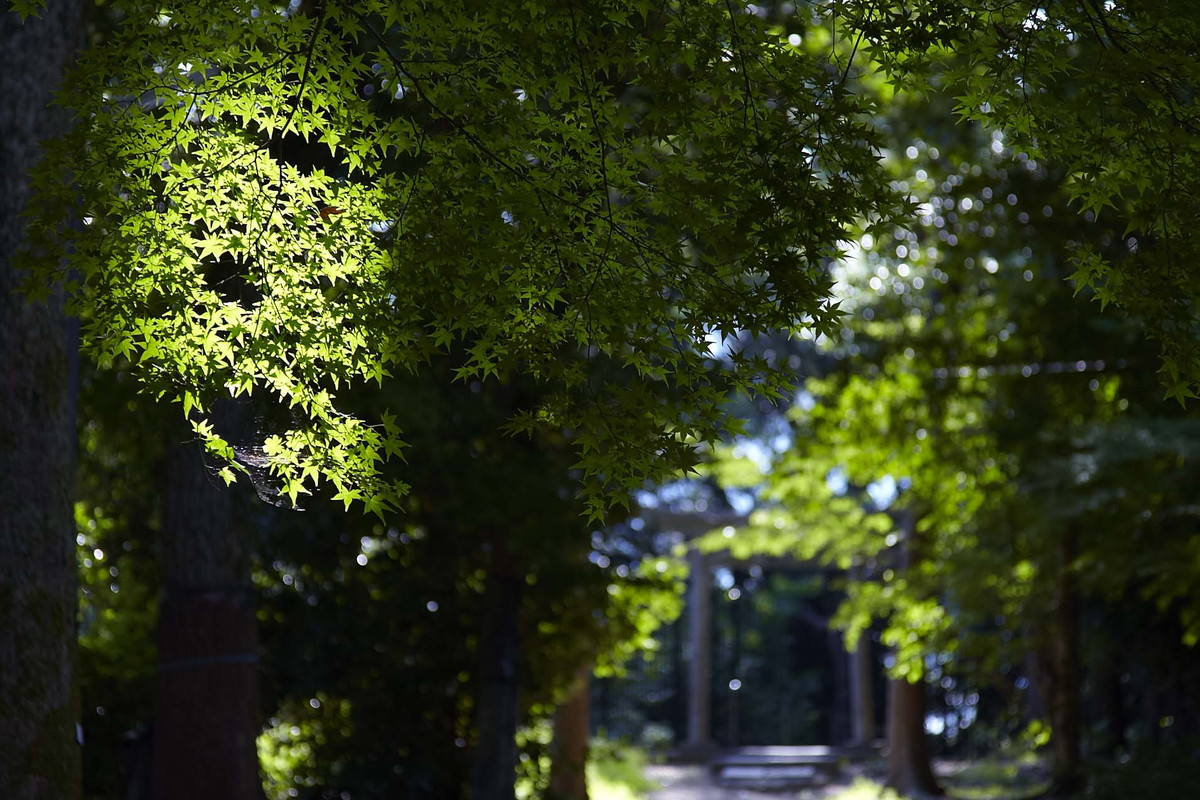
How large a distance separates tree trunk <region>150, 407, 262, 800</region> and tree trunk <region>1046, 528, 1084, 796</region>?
6982 millimetres

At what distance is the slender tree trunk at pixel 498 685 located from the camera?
8766 millimetres

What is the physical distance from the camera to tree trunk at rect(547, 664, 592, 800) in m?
10.1

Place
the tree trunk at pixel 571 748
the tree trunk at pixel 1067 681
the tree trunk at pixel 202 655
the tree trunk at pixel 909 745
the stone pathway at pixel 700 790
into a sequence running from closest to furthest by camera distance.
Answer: the tree trunk at pixel 202 655 → the tree trunk at pixel 571 748 → the tree trunk at pixel 1067 681 → the tree trunk at pixel 909 745 → the stone pathway at pixel 700 790

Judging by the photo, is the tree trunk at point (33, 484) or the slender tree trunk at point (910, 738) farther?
the slender tree trunk at point (910, 738)

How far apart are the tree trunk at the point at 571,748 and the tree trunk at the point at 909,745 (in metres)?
3.92

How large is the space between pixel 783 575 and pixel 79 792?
20.9 meters

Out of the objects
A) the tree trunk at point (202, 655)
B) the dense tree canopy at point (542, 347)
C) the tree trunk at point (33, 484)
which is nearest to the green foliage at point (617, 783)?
the dense tree canopy at point (542, 347)

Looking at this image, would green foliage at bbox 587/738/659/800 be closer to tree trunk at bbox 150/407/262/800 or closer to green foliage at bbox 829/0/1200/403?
tree trunk at bbox 150/407/262/800

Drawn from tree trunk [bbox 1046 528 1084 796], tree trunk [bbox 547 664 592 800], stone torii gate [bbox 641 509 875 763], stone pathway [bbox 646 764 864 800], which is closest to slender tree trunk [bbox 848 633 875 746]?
stone torii gate [bbox 641 509 875 763]

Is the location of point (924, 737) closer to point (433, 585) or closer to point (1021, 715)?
point (1021, 715)

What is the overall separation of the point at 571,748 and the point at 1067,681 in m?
4.37

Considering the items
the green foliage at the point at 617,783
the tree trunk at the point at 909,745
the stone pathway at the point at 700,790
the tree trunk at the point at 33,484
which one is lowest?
the stone pathway at the point at 700,790

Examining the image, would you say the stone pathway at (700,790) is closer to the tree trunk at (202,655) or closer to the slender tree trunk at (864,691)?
the slender tree trunk at (864,691)

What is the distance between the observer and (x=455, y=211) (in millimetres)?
3703
